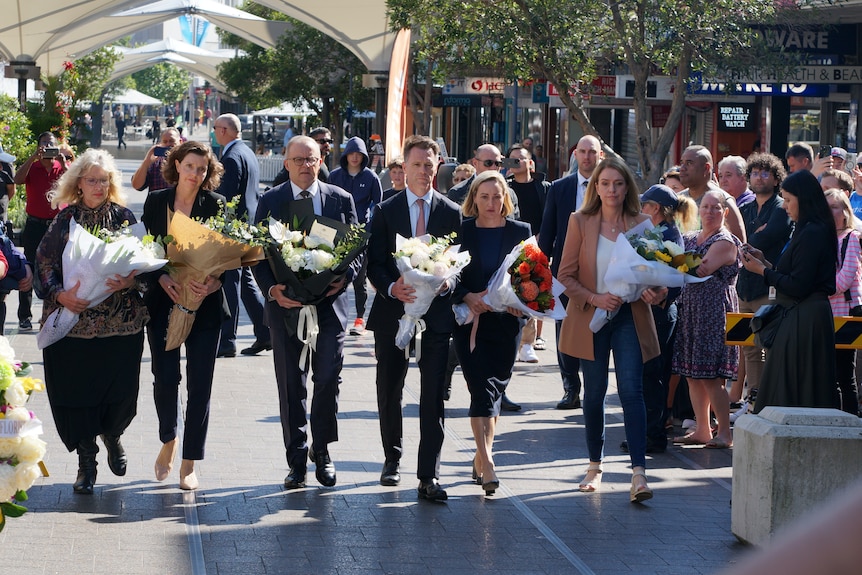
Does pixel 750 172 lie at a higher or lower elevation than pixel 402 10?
lower

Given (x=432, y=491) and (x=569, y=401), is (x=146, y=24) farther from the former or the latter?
(x=432, y=491)

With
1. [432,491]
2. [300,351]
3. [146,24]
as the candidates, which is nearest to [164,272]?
[300,351]

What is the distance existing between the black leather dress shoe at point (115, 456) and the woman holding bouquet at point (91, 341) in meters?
0.01

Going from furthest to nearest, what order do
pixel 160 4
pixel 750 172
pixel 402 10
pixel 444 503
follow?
pixel 160 4 → pixel 402 10 → pixel 750 172 → pixel 444 503

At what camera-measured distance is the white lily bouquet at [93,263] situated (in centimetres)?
623

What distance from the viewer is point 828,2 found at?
1723 centimetres

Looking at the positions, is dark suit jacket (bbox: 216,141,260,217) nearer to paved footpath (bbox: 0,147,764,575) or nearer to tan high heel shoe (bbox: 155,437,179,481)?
paved footpath (bbox: 0,147,764,575)

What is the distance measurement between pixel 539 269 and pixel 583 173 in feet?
9.42

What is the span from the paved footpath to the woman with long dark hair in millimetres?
799

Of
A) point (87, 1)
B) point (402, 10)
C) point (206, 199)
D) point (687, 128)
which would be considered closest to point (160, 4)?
point (87, 1)

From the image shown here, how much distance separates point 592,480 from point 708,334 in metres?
1.80

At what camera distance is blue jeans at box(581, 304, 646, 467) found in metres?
6.89

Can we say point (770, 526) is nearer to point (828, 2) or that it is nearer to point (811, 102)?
point (828, 2)

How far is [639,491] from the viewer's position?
22.1 ft
